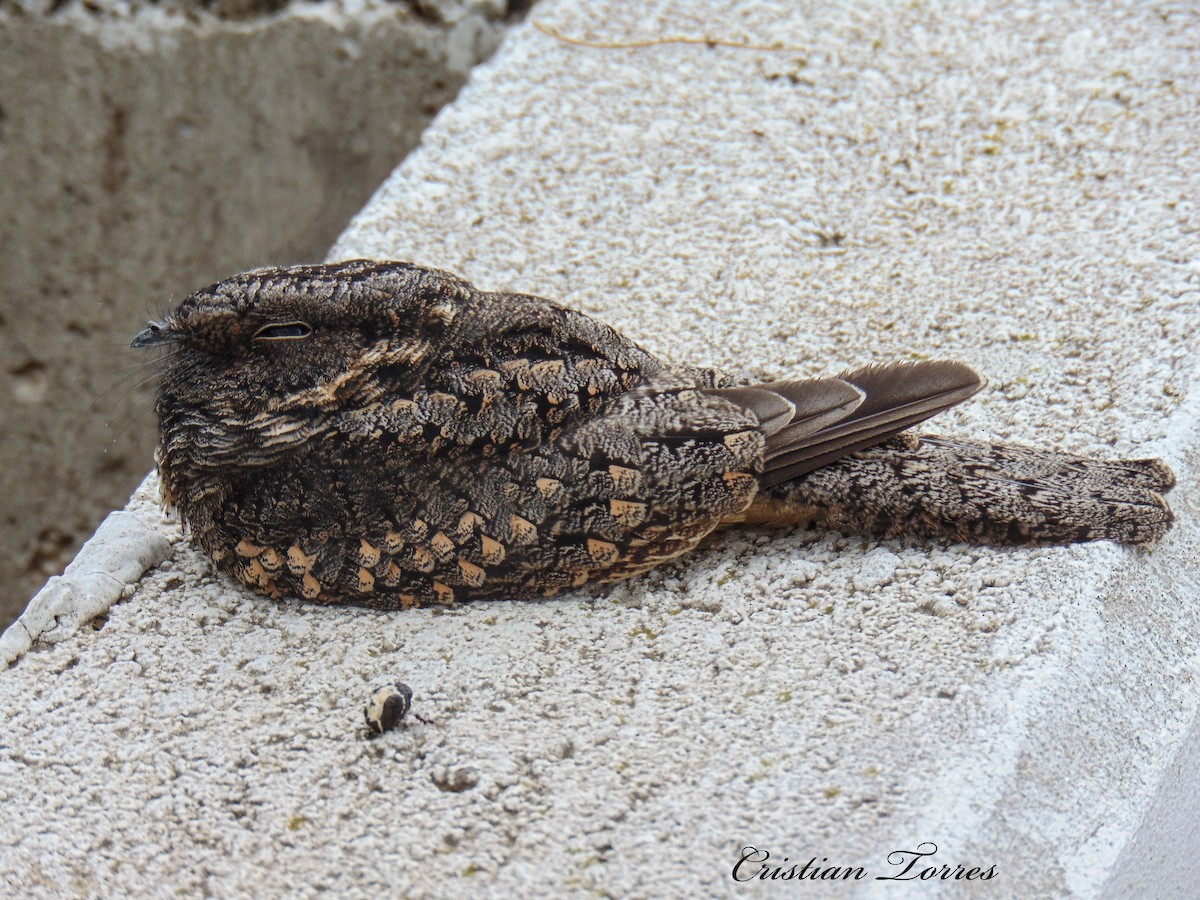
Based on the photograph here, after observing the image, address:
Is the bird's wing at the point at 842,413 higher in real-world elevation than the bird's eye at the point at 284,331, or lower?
higher

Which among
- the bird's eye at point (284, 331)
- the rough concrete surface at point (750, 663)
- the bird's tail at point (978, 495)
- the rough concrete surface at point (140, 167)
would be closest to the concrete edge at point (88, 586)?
the rough concrete surface at point (750, 663)

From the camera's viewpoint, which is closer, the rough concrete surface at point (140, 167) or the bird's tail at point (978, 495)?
the bird's tail at point (978, 495)

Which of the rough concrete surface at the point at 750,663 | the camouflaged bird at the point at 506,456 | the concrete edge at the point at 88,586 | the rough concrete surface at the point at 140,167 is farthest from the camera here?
the rough concrete surface at the point at 140,167

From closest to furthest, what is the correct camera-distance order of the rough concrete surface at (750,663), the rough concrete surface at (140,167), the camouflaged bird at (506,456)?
the rough concrete surface at (750,663), the camouflaged bird at (506,456), the rough concrete surface at (140,167)

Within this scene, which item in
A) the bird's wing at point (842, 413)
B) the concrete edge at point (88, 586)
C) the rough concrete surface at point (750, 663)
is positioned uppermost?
the bird's wing at point (842, 413)

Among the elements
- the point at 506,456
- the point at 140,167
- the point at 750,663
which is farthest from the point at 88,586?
the point at 140,167

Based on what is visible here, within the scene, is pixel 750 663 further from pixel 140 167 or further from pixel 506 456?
pixel 140 167

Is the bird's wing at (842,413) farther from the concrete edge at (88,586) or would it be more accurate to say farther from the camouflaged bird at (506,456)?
the concrete edge at (88,586)
